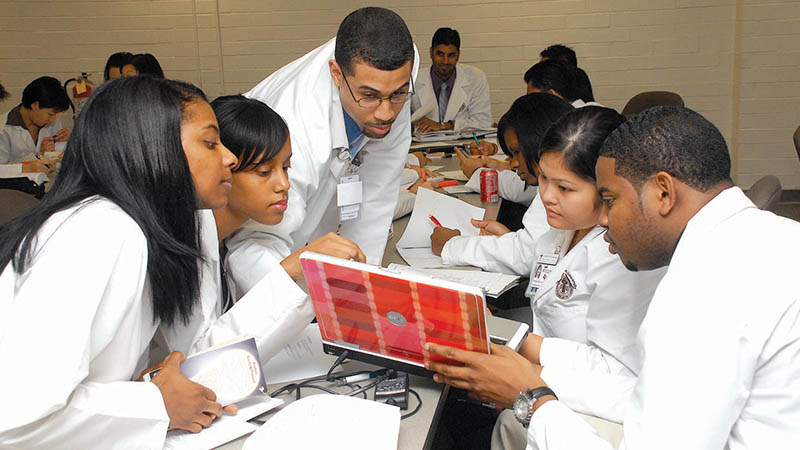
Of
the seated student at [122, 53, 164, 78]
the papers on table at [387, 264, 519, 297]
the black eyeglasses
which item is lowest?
the papers on table at [387, 264, 519, 297]

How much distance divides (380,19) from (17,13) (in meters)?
5.51

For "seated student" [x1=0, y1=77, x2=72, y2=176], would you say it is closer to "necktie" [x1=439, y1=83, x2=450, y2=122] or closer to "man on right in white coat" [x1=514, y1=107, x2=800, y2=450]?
"necktie" [x1=439, y1=83, x2=450, y2=122]

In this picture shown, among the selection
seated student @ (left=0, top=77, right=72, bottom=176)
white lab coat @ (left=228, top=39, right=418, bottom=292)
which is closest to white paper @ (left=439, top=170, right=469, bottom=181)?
white lab coat @ (left=228, top=39, right=418, bottom=292)

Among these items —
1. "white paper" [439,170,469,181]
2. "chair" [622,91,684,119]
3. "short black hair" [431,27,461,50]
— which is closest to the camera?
"white paper" [439,170,469,181]

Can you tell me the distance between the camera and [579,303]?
166 cm

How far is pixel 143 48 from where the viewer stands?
19.7 feet

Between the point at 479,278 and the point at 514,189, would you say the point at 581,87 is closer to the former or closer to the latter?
the point at 514,189

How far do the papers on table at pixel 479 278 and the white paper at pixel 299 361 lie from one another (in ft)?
1.57

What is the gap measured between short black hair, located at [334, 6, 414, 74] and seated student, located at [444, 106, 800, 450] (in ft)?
2.77

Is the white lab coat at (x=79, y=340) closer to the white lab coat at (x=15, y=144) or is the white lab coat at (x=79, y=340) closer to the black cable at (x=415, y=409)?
the black cable at (x=415, y=409)

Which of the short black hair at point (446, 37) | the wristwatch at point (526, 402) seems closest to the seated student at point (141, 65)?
the short black hair at point (446, 37)

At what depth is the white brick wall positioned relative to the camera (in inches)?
218

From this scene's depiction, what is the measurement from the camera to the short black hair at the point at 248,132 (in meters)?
1.58

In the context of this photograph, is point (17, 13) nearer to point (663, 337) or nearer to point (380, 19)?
point (380, 19)
